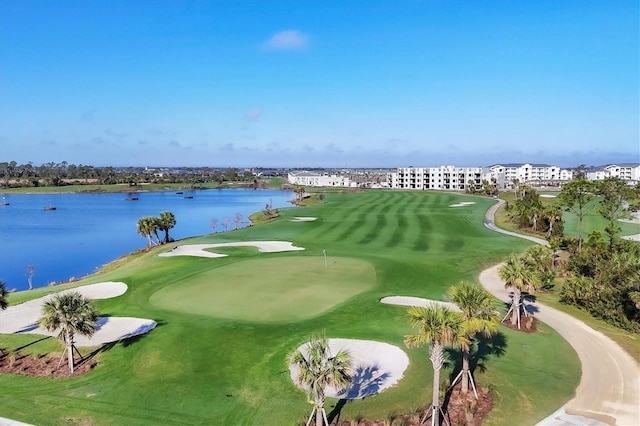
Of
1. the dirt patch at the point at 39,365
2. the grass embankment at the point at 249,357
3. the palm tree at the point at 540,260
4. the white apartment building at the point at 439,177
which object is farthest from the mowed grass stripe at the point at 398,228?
the white apartment building at the point at 439,177

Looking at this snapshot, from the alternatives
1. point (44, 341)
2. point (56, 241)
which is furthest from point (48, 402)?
point (56, 241)

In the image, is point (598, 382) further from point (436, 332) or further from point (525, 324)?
point (436, 332)

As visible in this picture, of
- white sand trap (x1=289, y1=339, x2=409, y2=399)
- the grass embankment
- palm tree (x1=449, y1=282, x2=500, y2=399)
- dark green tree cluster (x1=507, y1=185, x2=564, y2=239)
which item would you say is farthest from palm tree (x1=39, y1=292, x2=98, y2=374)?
dark green tree cluster (x1=507, y1=185, x2=564, y2=239)

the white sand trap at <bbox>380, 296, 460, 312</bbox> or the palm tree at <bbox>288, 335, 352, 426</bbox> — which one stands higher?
the palm tree at <bbox>288, 335, 352, 426</bbox>

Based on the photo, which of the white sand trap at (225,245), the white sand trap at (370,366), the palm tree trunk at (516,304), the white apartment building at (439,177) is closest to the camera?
the white sand trap at (370,366)

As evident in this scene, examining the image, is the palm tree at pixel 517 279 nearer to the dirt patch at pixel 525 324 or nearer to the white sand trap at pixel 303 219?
the dirt patch at pixel 525 324

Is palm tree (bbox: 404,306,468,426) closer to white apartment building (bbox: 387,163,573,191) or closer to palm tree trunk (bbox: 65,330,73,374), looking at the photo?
palm tree trunk (bbox: 65,330,73,374)

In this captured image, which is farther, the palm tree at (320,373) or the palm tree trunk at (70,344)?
the palm tree trunk at (70,344)
